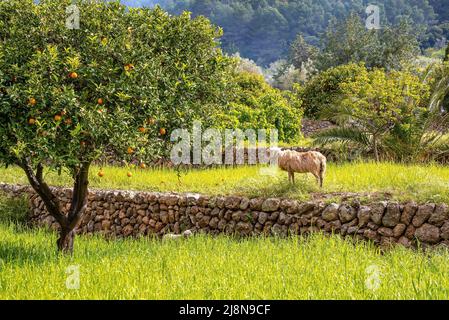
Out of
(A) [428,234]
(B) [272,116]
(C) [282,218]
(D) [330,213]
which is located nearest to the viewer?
(A) [428,234]

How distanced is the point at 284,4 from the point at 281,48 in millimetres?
10242

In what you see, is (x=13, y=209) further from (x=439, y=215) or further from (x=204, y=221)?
(x=439, y=215)

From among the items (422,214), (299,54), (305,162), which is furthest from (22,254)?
(299,54)

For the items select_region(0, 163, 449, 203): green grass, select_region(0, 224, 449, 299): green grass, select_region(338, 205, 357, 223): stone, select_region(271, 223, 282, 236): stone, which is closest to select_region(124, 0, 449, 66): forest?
select_region(0, 163, 449, 203): green grass

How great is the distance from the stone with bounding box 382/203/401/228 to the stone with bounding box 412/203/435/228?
0.99 ft

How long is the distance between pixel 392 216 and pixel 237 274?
12.6 feet

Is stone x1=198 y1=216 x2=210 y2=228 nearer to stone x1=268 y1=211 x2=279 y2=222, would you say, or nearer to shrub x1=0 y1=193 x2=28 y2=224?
stone x1=268 y1=211 x2=279 y2=222

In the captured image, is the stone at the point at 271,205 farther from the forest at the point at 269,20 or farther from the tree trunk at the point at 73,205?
the forest at the point at 269,20

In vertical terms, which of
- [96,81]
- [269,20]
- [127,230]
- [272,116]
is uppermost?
[269,20]

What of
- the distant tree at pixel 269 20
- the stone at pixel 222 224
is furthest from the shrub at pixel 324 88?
the distant tree at pixel 269 20

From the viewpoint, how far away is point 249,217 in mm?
11695

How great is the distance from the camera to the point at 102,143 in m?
7.95

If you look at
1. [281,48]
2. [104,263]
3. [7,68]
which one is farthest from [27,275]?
[281,48]

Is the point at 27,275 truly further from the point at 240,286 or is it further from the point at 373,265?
the point at 373,265
